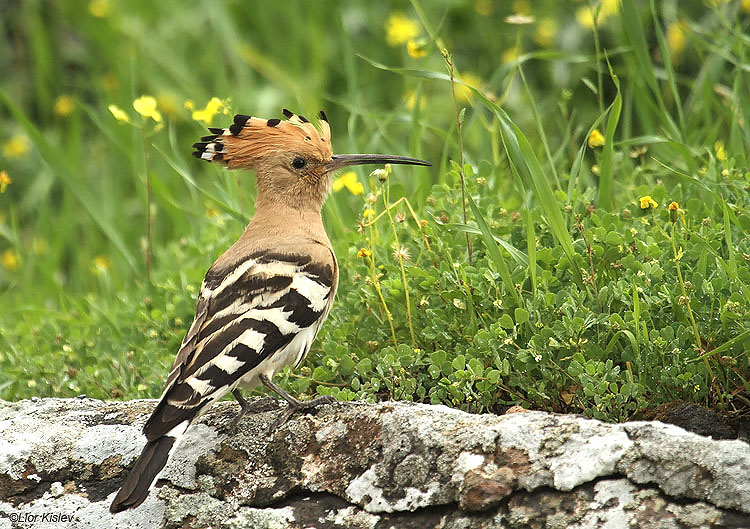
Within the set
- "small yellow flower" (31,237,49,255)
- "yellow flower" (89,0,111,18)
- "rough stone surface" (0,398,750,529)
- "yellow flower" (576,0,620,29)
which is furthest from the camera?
"yellow flower" (89,0,111,18)

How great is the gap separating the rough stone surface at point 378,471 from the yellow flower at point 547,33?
4.03m

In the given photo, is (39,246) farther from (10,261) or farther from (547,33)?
(547,33)

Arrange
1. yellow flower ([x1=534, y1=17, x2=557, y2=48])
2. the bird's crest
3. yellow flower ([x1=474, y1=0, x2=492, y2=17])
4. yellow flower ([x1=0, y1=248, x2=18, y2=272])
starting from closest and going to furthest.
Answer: the bird's crest
yellow flower ([x1=0, y1=248, x2=18, y2=272])
yellow flower ([x1=534, y1=17, x2=557, y2=48])
yellow flower ([x1=474, y1=0, x2=492, y2=17])

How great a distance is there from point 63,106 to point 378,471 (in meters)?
5.16

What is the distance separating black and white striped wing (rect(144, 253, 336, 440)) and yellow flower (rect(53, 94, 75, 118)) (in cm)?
411

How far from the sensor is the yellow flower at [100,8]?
699 centimetres

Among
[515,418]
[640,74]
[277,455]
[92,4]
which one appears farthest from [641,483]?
[92,4]

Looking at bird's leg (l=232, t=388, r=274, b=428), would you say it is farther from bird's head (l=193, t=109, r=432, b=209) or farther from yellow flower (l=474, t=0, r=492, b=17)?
yellow flower (l=474, t=0, r=492, b=17)

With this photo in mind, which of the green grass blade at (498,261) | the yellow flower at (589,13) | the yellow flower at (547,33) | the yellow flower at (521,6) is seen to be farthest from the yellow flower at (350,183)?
the yellow flower at (521,6)

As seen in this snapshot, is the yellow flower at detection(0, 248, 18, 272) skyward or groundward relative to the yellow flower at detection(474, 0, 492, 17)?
groundward

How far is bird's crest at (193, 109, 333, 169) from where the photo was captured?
3.49m

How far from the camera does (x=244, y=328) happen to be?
281cm

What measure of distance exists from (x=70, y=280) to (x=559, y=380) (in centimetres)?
356

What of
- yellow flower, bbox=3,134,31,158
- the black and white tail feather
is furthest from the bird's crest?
yellow flower, bbox=3,134,31,158
